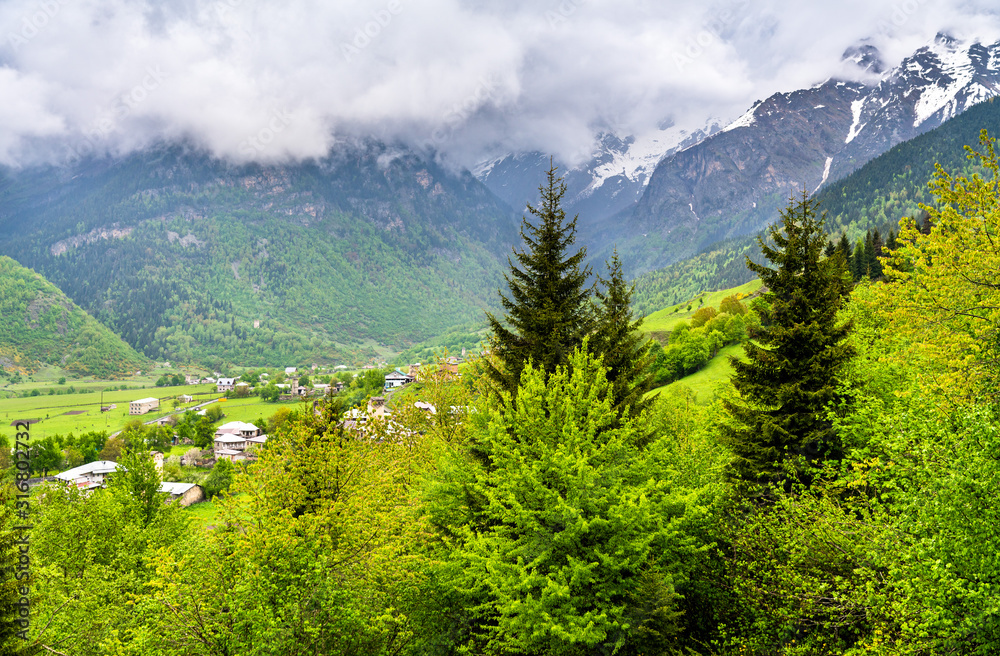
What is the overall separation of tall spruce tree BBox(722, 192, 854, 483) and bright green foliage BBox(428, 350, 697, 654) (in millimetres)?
5660

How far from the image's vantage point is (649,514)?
14.7 m

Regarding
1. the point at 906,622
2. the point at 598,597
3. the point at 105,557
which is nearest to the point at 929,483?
the point at 906,622

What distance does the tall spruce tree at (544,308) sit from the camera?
2314 centimetres

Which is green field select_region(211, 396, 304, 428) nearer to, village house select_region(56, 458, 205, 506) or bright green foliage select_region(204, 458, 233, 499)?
bright green foliage select_region(204, 458, 233, 499)

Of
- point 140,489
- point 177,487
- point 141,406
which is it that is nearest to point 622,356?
point 140,489

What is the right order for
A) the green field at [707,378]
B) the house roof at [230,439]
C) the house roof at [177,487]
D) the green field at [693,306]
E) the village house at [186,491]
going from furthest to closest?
the green field at [693,306] → the house roof at [230,439] → the village house at [186,491] → the house roof at [177,487] → the green field at [707,378]

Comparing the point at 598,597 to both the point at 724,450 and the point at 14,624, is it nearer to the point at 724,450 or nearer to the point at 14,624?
the point at 724,450

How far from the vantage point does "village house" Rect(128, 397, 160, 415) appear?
17462 centimetres

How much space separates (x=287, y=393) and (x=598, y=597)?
205073mm

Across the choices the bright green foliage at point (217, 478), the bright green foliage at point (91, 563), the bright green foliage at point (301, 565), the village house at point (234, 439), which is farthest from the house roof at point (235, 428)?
the bright green foliage at point (301, 565)

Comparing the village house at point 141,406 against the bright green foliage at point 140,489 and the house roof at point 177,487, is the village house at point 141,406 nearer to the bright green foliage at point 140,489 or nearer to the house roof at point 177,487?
the house roof at point 177,487

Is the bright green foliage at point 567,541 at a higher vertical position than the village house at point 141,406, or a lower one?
lower

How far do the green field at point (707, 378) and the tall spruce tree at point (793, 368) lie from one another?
40971 mm

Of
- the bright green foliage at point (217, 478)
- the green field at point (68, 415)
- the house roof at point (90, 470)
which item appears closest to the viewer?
the bright green foliage at point (217, 478)
